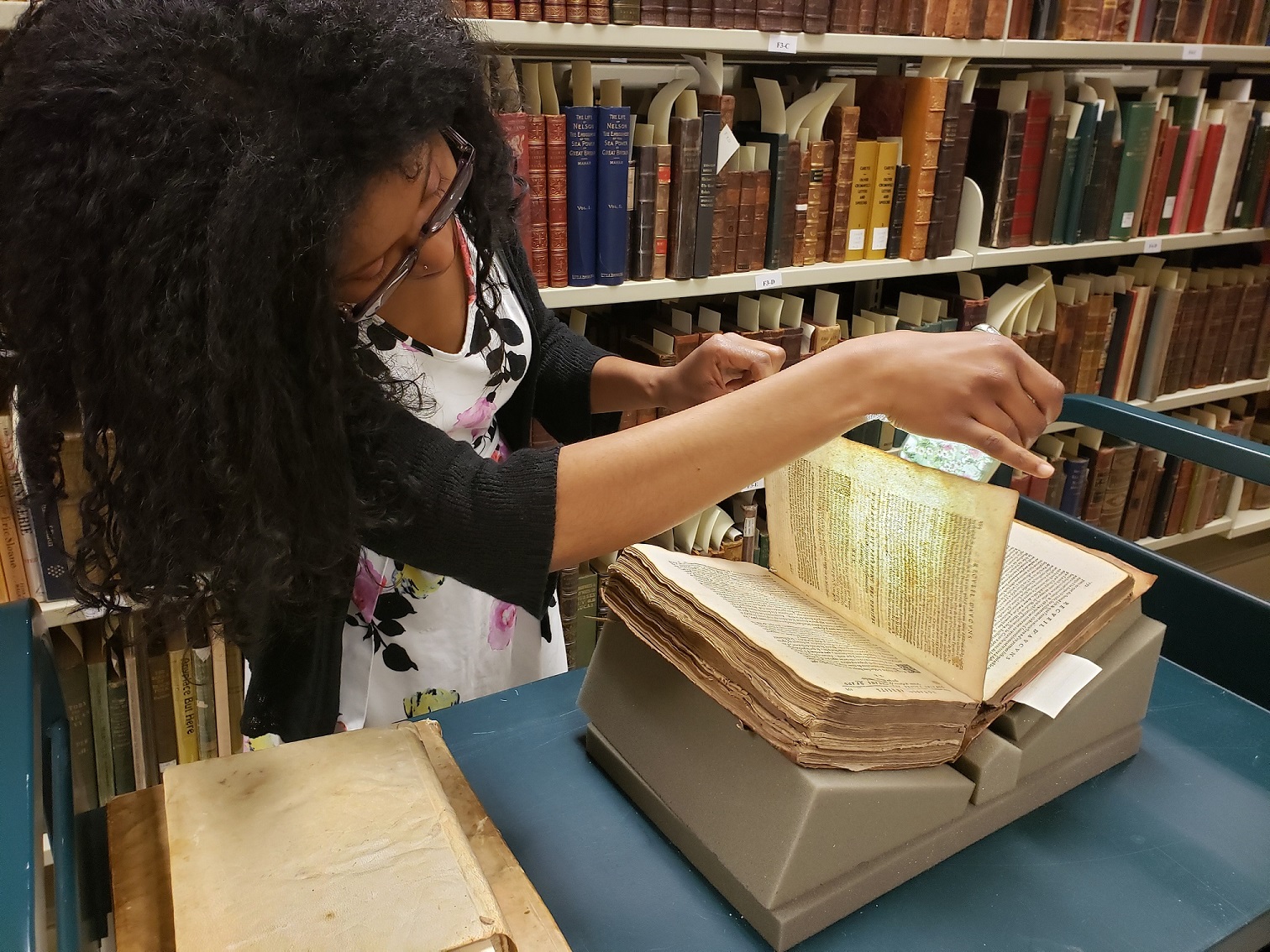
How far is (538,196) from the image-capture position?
148cm

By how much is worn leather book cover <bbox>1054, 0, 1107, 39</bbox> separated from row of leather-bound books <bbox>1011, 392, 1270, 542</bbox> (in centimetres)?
96

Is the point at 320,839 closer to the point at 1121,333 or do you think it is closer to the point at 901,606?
the point at 901,606

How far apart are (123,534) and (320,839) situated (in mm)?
258

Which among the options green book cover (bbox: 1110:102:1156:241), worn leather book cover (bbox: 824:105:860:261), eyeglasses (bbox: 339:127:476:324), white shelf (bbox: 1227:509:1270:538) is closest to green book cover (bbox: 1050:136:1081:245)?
green book cover (bbox: 1110:102:1156:241)

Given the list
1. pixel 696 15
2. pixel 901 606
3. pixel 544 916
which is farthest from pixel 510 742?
pixel 696 15

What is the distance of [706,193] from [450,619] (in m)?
0.92

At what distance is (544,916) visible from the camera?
22.4 inches

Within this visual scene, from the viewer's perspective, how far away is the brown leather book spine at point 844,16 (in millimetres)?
1603

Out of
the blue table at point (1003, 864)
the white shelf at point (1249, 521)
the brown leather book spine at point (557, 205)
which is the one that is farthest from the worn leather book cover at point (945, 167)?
the white shelf at point (1249, 521)

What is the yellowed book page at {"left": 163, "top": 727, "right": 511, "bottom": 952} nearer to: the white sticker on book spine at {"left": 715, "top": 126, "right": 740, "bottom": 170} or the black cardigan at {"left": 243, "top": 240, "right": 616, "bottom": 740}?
the black cardigan at {"left": 243, "top": 240, "right": 616, "bottom": 740}

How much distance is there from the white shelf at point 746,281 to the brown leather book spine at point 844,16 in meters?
0.42

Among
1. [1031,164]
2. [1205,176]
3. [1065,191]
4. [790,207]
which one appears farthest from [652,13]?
[1205,176]

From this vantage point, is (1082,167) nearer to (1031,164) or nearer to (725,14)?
(1031,164)

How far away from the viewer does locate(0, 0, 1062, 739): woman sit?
0.51m
